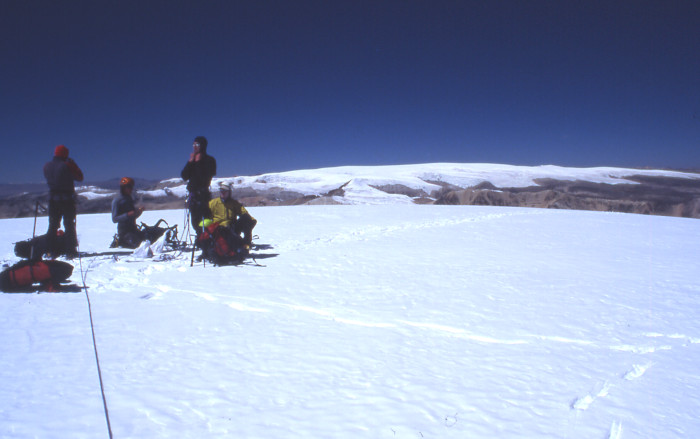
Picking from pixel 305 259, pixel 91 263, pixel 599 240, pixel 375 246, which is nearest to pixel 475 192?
pixel 599 240

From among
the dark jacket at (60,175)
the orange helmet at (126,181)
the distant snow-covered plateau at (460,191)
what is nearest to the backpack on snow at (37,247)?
the dark jacket at (60,175)

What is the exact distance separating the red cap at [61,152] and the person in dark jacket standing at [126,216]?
0.85m

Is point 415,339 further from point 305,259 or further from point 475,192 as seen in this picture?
point 475,192

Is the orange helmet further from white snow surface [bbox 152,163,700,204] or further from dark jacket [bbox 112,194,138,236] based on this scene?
white snow surface [bbox 152,163,700,204]

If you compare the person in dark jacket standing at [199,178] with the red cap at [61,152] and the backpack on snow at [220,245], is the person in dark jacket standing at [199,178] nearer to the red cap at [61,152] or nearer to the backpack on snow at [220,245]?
the backpack on snow at [220,245]

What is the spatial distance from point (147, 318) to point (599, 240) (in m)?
7.24

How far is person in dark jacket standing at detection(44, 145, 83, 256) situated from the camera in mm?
4875

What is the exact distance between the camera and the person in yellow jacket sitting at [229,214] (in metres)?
5.20

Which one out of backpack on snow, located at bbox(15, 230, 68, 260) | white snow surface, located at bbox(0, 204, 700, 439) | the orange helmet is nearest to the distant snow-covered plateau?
the orange helmet

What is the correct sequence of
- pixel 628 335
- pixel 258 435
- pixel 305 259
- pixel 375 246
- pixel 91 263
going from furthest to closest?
pixel 375 246 → pixel 305 259 → pixel 91 263 → pixel 628 335 → pixel 258 435

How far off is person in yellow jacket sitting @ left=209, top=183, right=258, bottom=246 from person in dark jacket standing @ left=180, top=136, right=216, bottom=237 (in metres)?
0.19

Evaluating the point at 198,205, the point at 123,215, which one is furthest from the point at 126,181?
the point at 198,205

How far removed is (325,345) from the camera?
2.50 m

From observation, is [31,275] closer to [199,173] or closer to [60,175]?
[60,175]
